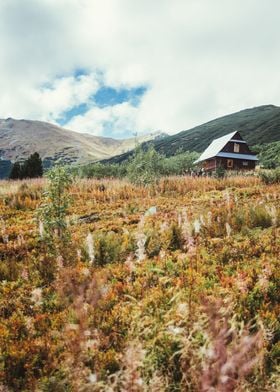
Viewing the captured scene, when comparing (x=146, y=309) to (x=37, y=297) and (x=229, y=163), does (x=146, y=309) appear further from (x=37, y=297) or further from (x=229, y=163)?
(x=229, y=163)

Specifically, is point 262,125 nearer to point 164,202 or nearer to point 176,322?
point 164,202

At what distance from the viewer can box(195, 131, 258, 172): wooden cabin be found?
191 ft

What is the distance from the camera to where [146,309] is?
501 cm

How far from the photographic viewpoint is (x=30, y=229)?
33.8 feet

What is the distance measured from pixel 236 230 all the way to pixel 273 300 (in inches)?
145

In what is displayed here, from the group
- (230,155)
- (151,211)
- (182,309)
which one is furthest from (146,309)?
(230,155)

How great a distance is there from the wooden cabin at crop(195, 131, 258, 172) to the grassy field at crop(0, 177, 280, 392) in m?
49.3

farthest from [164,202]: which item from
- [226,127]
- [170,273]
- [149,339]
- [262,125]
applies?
[226,127]

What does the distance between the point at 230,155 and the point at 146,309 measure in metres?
56.3

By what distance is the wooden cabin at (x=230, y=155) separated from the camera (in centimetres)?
5812

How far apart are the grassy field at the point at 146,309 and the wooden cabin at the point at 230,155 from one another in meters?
49.3

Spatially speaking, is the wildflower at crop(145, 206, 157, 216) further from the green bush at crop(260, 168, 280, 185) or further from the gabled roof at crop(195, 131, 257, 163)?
the gabled roof at crop(195, 131, 257, 163)

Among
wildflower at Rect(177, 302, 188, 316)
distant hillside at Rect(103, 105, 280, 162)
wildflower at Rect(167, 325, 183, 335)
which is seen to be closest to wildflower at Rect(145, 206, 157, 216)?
wildflower at Rect(177, 302, 188, 316)

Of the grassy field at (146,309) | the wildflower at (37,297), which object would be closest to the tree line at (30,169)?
the grassy field at (146,309)
